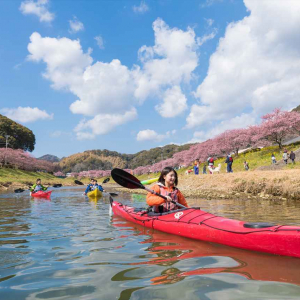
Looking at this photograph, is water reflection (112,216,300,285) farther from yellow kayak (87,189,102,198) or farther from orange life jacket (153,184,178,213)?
yellow kayak (87,189,102,198)

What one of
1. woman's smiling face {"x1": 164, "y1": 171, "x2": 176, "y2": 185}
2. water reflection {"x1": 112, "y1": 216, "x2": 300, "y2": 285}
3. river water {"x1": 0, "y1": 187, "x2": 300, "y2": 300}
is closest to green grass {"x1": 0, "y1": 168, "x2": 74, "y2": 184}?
woman's smiling face {"x1": 164, "y1": 171, "x2": 176, "y2": 185}

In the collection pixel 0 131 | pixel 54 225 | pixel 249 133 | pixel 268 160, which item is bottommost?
pixel 54 225

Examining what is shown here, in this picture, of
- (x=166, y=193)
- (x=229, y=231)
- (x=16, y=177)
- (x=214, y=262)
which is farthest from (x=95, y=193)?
(x=16, y=177)

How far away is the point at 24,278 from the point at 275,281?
2.96 m

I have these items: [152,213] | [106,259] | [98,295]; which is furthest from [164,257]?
[152,213]

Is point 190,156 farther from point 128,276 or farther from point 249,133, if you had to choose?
point 128,276

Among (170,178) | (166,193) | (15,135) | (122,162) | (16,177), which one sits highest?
(15,135)

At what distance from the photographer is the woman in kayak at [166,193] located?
234 inches

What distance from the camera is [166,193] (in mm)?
6141

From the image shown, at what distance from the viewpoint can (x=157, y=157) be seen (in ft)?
428

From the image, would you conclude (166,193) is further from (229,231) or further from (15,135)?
(15,135)

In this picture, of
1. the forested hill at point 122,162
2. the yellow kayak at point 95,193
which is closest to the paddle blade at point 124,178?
the yellow kayak at point 95,193

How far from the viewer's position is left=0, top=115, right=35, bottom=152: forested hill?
67.1 meters

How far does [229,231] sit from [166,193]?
A: 2035 millimetres
